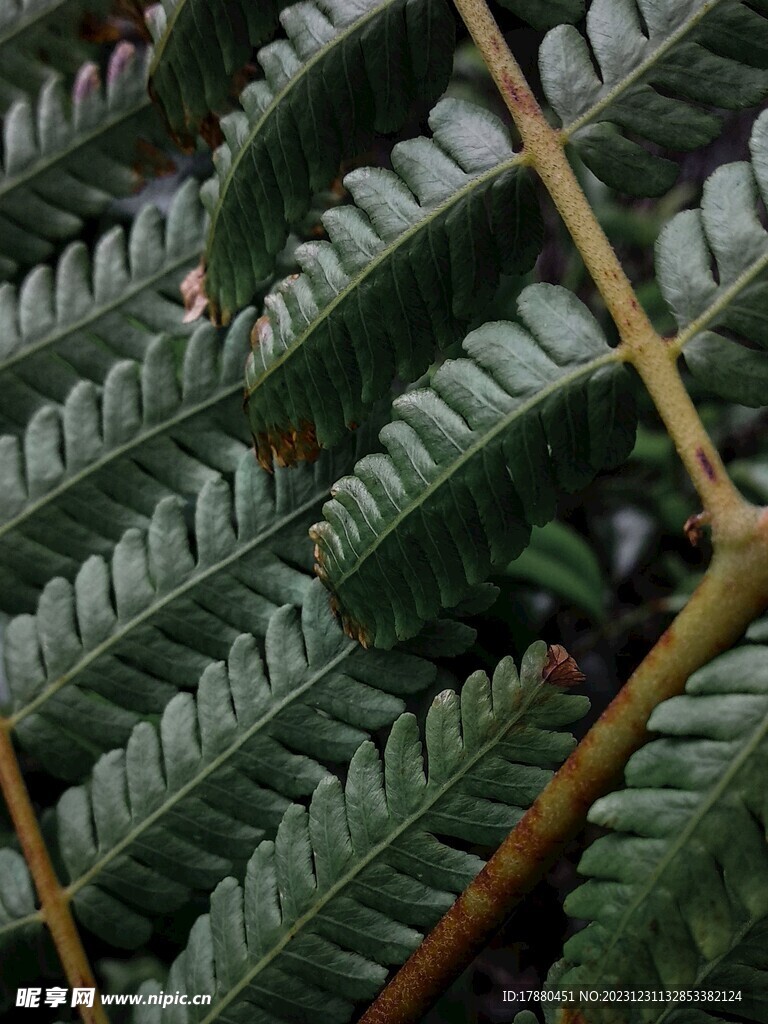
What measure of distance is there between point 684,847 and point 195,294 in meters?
0.72

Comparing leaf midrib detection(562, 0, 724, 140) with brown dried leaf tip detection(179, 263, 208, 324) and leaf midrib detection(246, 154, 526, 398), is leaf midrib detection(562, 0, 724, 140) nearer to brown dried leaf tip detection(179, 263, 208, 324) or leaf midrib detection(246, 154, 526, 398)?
leaf midrib detection(246, 154, 526, 398)

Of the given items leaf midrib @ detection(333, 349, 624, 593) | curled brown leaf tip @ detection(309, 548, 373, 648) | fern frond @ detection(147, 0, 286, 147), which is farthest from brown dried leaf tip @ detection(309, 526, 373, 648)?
fern frond @ detection(147, 0, 286, 147)

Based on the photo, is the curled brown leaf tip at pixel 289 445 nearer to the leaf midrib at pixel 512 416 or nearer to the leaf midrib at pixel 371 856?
the leaf midrib at pixel 512 416

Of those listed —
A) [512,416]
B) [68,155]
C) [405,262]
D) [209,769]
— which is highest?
[68,155]

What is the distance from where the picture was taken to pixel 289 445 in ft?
2.61

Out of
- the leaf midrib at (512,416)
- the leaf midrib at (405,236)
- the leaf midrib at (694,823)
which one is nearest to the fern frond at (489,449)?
the leaf midrib at (512,416)

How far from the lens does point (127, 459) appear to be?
0.94 m

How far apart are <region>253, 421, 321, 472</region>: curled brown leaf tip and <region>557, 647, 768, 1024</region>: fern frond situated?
1.24 ft

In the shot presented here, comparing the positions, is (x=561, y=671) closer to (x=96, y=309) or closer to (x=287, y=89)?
(x=287, y=89)

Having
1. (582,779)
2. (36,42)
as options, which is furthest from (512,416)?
(36,42)

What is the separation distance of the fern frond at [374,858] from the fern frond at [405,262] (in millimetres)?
283

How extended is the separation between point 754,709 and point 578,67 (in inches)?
21.0

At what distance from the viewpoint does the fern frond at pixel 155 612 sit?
859mm

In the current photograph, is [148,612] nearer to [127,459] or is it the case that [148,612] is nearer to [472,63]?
[127,459]
